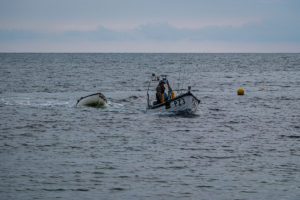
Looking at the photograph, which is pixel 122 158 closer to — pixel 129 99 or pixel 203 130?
pixel 203 130

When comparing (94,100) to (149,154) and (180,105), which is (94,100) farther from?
(149,154)

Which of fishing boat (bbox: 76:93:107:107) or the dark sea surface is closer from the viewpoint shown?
the dark sea surface

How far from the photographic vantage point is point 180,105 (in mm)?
23078

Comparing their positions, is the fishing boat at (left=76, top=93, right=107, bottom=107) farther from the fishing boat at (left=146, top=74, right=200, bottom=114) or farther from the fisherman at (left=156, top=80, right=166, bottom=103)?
the fisherman at (left=156, top=80, right=166, bottom=103)

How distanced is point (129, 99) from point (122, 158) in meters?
20.1

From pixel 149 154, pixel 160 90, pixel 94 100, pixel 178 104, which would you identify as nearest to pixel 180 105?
pixel 178 104

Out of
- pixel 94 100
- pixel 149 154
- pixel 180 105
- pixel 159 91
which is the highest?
pixel 159 91

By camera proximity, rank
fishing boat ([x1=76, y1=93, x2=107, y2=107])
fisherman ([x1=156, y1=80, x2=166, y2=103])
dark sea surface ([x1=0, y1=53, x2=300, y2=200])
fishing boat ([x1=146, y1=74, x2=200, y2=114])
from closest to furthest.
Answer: dark sea surface ([x1=0, y1=53, x2=300, y2=200]) → fishing boat ([x1=146, y1=74, x2=200, y2=114]) → fisherman ([x1=156, y1=80, x2=166, y2=103]) → fishing boat ([x1=76, y1=93, x2=107, y2=107])

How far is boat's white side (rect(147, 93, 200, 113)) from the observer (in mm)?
22781

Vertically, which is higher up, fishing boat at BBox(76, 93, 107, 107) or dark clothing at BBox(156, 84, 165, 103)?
dark clothing at BBox(156, 84, 165, 103)

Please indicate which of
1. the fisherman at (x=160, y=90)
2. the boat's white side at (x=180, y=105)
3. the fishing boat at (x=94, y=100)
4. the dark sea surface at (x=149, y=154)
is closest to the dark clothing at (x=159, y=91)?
the fisherman at (x=160, y=90)

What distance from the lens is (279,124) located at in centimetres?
2059

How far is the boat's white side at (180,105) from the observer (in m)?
22.8

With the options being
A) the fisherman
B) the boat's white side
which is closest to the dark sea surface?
the boat's white side
